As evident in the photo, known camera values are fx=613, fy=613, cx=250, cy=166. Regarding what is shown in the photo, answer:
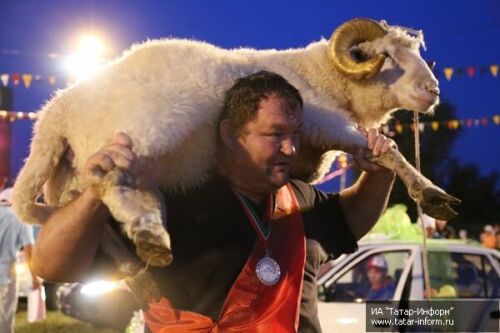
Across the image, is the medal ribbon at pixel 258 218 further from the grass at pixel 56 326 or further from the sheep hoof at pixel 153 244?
the grass at pixel 56 326

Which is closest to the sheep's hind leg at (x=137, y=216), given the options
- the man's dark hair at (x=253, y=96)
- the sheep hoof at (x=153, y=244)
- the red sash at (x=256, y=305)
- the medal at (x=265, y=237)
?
the sheep hoof at (x=153, y=244)

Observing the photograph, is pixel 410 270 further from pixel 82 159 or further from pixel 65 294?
pixel 65 294

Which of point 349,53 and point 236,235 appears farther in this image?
point 349,53

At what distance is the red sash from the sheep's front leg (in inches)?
24.8

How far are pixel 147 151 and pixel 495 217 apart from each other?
38.2m

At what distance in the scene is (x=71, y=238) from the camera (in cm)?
211

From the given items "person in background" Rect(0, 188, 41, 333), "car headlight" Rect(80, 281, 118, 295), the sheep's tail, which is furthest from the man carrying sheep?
"car headlight" Rect(80, 281, 118, 295)

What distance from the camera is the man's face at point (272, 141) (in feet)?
7.90

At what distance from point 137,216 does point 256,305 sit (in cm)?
58

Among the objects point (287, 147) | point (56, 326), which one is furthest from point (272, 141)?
point (56, 326)

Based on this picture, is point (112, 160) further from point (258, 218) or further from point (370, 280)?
point (370, 280)

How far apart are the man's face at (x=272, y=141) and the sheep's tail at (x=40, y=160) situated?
32.2 inches

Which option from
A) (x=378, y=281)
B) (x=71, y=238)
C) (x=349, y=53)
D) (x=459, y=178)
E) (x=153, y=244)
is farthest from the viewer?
(x=459, y=178)

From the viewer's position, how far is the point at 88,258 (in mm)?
2203
